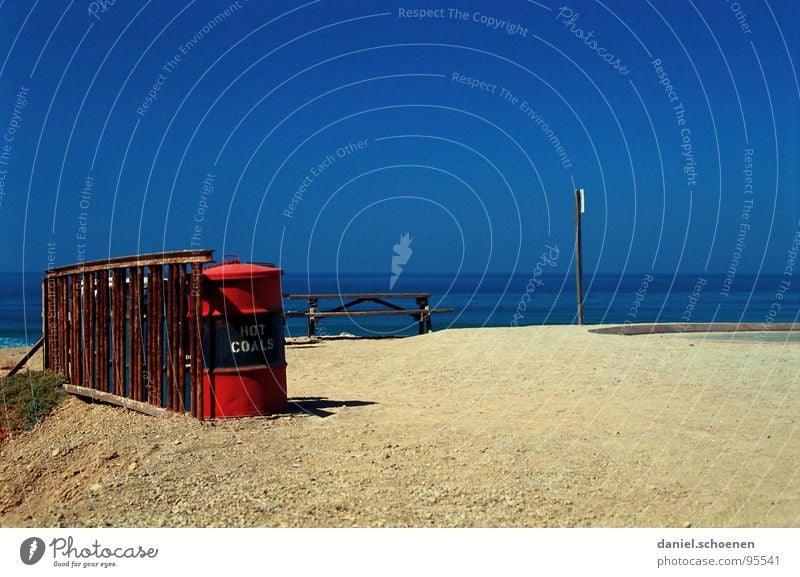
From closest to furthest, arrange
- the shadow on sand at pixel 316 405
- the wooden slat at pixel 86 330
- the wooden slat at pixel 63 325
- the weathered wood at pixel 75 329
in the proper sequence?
the shadow on sand at pixel 316 405
the wooden slat at pixel 86 330
the weathered wood at pixel 75 329
the wooden slat at pixel 63 325

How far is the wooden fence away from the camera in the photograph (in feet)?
34.7

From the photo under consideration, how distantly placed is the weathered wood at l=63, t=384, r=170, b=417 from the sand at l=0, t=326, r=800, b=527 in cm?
14

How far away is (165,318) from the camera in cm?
1112

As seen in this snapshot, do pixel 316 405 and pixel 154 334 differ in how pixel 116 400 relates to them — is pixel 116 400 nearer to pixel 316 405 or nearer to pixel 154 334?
pixel 154 334

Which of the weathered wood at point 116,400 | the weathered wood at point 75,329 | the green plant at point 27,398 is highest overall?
the weathered wood at point 75,329

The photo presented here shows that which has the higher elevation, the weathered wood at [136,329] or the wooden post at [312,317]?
the weathered wood at [136,329]

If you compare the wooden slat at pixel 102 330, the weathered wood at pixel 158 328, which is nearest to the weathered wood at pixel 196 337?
the weathered wood at pixel 158 328

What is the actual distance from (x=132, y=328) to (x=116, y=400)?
1.10 metres

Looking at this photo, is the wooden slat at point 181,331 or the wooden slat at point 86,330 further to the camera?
the wooden slat at point 86,330

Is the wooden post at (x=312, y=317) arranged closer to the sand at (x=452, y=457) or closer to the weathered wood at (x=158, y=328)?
the sand at (x=452, y=457)

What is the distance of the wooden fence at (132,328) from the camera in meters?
10.6

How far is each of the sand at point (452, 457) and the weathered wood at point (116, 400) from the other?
0.14 meters

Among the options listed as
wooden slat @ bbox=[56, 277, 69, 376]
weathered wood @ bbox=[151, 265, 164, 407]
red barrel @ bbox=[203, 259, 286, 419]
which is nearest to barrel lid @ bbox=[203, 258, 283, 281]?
red barrel @ bbox=[203, 259, 286, 419]
